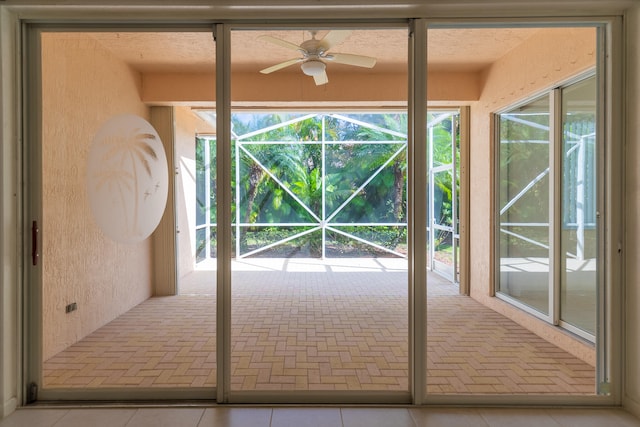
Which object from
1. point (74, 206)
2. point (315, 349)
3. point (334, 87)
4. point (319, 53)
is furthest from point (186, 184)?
point (315, 349)

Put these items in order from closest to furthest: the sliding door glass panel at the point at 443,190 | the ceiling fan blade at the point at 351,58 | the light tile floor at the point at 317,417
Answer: the light tile floor at the point at 317,417, the ceiling fan blade at the point at 351,58, the sliding door glass panel at the point at 443,190

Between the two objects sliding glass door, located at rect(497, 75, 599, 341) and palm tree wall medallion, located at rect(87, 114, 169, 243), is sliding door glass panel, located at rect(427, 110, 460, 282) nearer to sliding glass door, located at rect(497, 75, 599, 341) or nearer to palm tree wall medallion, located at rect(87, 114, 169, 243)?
sliding glass door, located at rect(497, 75, 599, 341)

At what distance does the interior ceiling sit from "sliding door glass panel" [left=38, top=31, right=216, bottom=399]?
0.03 m

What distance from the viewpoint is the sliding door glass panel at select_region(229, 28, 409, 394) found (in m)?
2.94

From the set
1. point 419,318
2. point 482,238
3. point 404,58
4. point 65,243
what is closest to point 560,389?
point 419,318

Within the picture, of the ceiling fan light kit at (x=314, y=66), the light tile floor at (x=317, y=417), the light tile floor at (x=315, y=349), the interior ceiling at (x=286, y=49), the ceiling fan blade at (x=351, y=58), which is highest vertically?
the interior ceiling at (x=286, y=49)

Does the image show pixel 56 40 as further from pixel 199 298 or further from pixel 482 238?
pixel 482 238

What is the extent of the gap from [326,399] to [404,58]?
3.49 m

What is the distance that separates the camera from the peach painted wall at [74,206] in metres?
2.92

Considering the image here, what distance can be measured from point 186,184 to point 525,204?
346 cm

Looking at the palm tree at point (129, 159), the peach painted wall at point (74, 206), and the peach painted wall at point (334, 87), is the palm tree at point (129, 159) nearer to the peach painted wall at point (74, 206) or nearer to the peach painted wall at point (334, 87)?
the peach painted wall at point (74, 206)

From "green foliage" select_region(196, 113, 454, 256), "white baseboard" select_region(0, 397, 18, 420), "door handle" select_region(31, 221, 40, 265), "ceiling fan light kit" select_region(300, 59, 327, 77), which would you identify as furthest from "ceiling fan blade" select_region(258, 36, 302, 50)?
"green foliage" select_region(196, 113, 454, 256)

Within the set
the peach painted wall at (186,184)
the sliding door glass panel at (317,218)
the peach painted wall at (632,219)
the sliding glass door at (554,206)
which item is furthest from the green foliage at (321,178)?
the peach painted wall at (632,219)

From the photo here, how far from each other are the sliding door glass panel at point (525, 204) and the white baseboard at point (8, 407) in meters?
3.98
